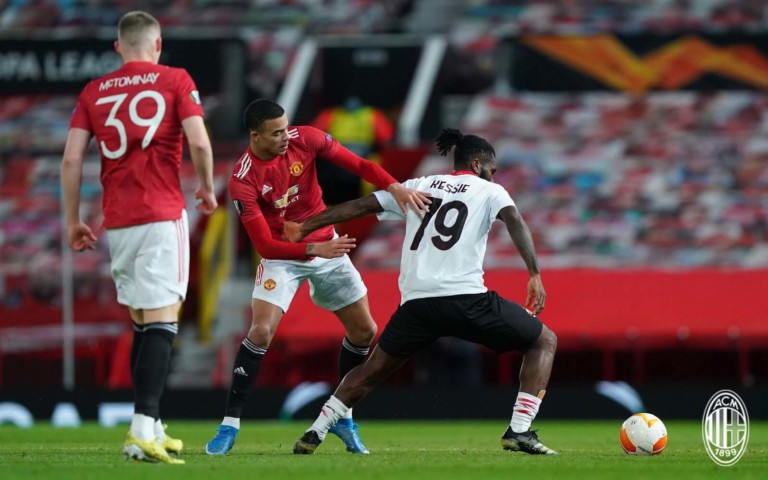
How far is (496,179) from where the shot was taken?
18.5m

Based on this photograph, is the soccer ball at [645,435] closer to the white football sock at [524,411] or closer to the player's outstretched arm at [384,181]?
the white football sock at [524,411]

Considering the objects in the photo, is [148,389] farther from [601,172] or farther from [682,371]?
[601,172]

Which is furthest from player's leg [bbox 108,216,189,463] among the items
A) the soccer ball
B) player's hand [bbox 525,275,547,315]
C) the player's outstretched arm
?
the soccer ball

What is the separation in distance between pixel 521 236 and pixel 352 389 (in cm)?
139

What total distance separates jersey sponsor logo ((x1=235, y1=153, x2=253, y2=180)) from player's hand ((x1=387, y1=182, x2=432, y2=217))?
101cm

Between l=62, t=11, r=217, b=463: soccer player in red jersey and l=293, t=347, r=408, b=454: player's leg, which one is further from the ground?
l=62, t=11, r=217, b=463: soccer player in red jersey

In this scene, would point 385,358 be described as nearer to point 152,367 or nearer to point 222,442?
point 222,442

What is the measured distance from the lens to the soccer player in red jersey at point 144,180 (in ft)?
23.3

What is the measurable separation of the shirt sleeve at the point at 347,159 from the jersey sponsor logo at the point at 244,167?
43 centimetres

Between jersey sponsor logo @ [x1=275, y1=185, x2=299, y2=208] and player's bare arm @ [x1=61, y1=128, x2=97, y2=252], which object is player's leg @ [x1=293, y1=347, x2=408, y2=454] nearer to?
jersey sponsor logo @ [x1=275, y1=185, x2=299, y2=208]

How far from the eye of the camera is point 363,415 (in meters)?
15.1

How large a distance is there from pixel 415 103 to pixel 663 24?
4.63 m

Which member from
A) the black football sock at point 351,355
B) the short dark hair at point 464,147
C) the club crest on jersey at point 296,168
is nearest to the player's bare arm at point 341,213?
the club crest on jersey at point 296,168

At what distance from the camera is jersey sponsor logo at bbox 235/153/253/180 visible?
27.6 feet
